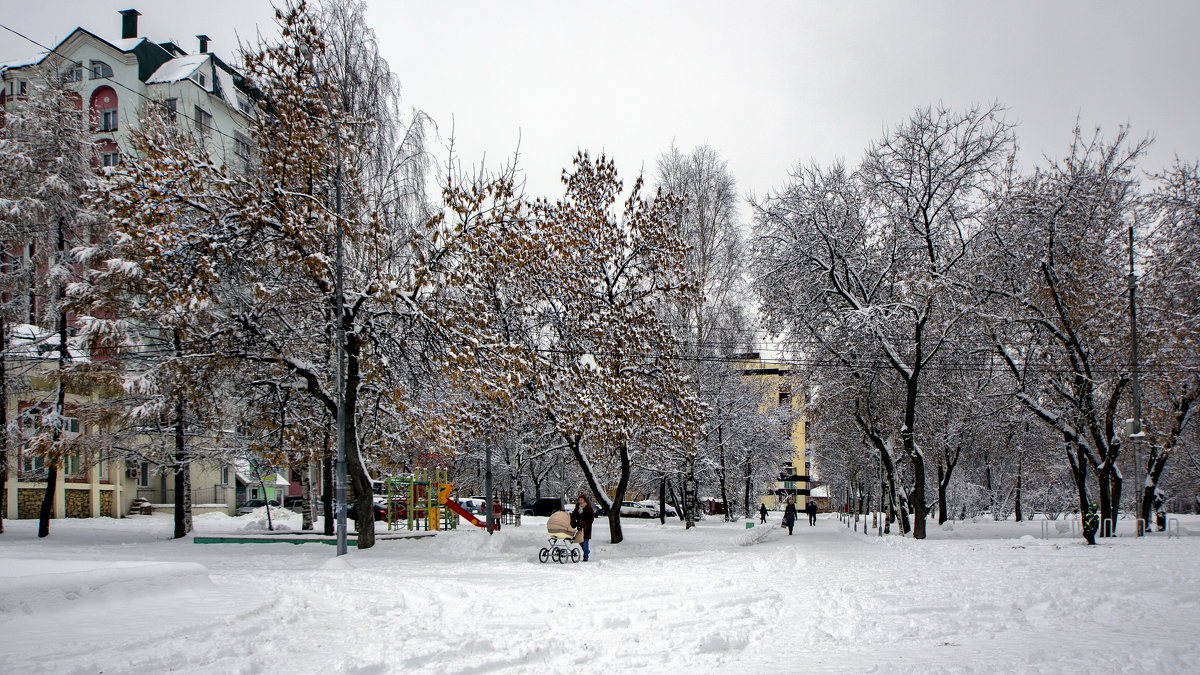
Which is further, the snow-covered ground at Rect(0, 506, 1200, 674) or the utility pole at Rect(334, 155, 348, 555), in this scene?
the utility pole at Rect(334, 155, 348, 555)

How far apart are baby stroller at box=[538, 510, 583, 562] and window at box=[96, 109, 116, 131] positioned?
137ft

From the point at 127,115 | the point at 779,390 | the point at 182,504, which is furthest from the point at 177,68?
the point at 779,390

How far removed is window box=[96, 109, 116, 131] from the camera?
47688 mm

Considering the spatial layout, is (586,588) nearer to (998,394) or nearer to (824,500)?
(998,394)

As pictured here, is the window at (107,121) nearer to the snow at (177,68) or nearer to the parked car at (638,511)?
the snow at (177,68)

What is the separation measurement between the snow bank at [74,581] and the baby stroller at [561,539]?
9861mm

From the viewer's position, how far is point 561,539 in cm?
1952

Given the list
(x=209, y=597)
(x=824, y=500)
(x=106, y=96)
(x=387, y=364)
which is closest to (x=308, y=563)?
(x=387, y=364)

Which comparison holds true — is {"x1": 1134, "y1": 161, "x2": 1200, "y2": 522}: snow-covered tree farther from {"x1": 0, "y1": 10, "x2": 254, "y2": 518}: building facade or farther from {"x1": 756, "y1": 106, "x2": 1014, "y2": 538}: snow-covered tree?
{"x1": 0, "y1": 10, "x2": 254, "y2": 518}: building facade

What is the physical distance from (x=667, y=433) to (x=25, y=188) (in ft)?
68.3

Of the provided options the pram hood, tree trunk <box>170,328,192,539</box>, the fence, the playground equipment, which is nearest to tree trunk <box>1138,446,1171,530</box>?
the pram hood

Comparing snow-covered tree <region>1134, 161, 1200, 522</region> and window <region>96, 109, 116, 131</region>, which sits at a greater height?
window <region>96, 109, 116, 131</region>

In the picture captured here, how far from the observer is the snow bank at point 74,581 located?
8141 millimetres

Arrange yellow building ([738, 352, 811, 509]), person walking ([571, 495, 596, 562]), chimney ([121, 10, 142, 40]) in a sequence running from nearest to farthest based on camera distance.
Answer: person walking ([571, 495, 596, 562]), yellow building ([738, 352, 811, 509]), chimney ([121, 10, 142, 40])
